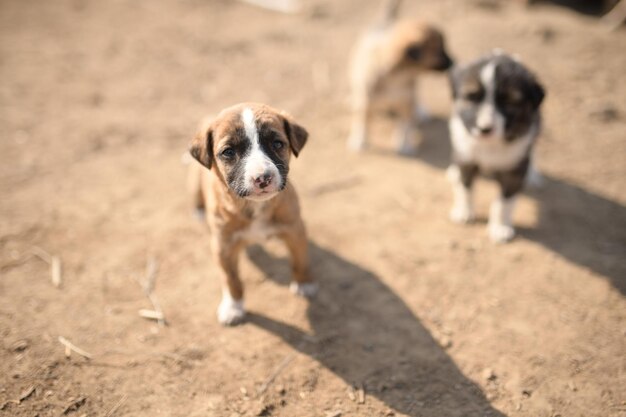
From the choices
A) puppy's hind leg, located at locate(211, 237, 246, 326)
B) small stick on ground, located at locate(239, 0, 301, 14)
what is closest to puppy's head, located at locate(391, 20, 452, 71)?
puppy's hind leg, located at locate(211, 237, 246, 326)

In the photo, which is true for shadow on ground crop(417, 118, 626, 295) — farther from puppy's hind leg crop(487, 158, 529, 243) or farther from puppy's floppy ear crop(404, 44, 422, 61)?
puppy's floppy ear crop(404, 44, 422, 61)

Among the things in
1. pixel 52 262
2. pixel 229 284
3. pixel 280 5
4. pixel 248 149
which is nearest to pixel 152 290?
pixel 229 284

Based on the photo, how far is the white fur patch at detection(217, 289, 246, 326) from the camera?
174 inches

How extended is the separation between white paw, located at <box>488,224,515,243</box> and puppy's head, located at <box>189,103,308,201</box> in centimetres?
278

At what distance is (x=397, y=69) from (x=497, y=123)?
6.70ft

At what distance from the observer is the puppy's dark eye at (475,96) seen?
4.41 metres

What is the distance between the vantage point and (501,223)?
17.3 feet

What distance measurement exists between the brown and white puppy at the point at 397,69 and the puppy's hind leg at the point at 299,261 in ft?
8.72

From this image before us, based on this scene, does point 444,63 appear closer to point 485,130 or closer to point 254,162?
point 485,130

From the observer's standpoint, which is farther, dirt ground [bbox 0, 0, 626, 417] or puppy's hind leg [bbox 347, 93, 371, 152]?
puppy's hind leg [bbox 347, 93, 371, 152]

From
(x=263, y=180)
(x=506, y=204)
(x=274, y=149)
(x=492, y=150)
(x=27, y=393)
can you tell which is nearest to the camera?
(x=263, y=180)

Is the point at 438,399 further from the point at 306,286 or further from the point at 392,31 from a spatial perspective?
the point at 392,31

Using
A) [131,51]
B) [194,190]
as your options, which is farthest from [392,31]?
[131,51]

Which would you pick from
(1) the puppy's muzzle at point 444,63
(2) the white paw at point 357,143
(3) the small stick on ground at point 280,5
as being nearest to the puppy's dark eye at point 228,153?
(2) the white paw at point 357,143
